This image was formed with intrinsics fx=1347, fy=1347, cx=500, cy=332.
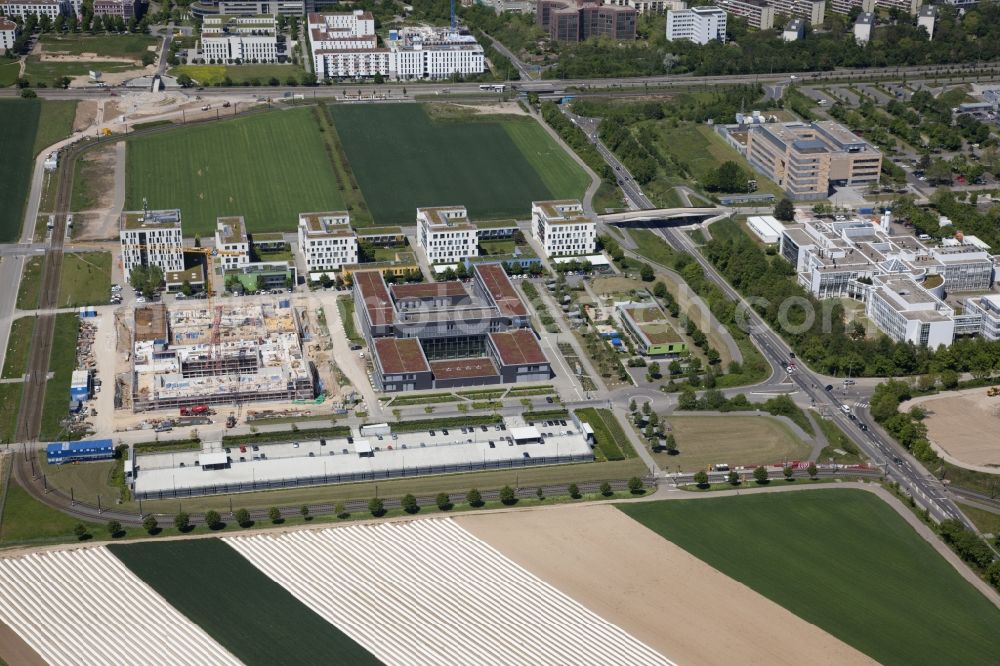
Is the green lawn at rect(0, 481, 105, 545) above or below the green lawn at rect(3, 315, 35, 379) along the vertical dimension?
below

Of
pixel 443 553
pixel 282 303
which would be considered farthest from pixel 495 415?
pixel 282 303

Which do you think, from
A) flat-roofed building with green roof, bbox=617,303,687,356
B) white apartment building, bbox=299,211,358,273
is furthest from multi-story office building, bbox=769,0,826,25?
white apartment building, bbox=299,211,358,273

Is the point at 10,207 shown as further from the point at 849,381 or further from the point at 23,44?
the point at 849,381

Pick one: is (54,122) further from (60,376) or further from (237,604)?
(237,604)

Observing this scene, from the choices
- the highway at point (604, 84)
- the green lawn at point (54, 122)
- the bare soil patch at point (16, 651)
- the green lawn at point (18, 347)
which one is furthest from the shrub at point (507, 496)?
the highway at point (604, 84)

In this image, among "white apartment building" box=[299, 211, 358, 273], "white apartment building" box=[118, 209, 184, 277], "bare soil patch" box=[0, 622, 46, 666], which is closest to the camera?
"bare soil patch" box=[0, 622, 46, 666]

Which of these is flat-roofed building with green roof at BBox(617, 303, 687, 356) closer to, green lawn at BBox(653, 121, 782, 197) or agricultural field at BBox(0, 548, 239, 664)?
green lawn at BBox(653, 121, 782, 197)
